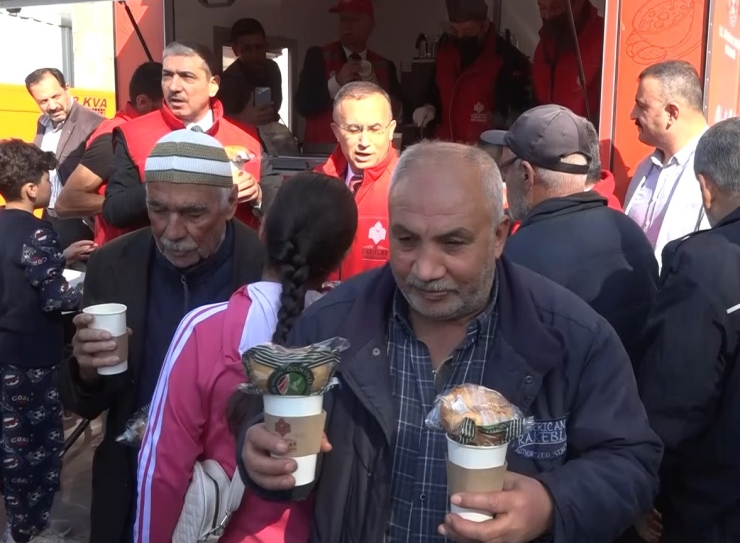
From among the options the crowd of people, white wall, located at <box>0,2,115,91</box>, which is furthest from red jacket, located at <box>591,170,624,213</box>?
white wall, located at <box>0,2,115,91</box>

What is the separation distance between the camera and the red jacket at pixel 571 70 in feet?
14.2

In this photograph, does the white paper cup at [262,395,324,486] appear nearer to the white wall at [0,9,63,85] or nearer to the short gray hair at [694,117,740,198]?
the short gray hair at [694,117,740,198]

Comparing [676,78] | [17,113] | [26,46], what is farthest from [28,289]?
[26,46]

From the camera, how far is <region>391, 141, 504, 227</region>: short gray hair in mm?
1581

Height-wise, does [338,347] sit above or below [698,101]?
below

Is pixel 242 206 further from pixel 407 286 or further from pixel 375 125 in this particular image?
pixel 407 286

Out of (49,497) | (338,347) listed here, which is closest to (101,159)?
(49,497)

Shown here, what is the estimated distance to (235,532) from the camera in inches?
66.7

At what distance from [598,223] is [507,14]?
436cm

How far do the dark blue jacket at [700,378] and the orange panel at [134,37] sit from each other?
11.7 ft

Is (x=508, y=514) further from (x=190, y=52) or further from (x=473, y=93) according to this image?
(x=473, y=93)

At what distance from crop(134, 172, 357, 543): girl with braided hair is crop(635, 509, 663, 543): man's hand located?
1.32 m

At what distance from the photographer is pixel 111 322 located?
77.0 inches

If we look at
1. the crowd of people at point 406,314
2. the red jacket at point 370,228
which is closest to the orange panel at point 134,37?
the crowd of people at point 406,314
